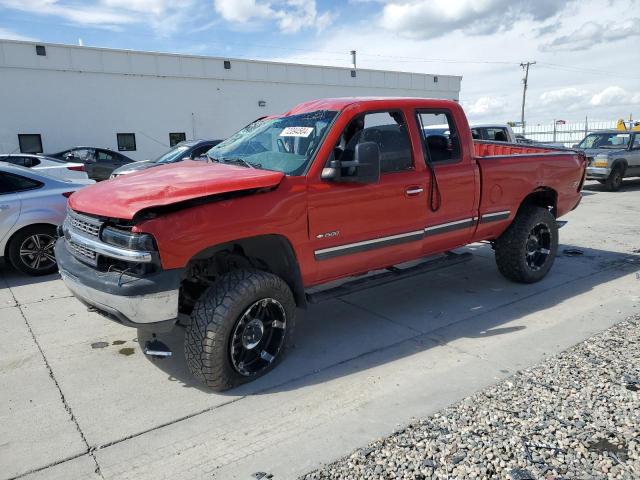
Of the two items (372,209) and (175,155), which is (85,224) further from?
(175,155)

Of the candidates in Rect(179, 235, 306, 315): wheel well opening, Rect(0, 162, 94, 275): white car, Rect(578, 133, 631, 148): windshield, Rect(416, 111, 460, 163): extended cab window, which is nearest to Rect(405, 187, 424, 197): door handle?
Rect(416, 111, 460, 163): extended cab window

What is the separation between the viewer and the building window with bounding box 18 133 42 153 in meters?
19.1

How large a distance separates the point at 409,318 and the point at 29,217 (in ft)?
16.2

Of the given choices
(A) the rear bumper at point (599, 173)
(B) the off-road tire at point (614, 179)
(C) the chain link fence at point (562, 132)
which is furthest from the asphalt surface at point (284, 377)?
(C) the chain link fence at point (562, 132)

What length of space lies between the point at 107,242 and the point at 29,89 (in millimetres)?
19237

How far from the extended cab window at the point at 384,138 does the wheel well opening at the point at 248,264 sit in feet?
3.11

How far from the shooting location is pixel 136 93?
21.5 metres

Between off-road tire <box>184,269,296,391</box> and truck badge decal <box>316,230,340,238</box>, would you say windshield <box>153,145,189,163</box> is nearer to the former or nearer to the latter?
truck badge decal <box>316,230,340,238</box>

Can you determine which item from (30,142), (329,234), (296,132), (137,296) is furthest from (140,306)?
(30,142)

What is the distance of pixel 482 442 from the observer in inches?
115

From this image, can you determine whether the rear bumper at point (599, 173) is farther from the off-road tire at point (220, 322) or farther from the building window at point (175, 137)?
the building window at point (175, 137)

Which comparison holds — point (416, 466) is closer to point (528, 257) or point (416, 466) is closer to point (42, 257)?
point (528, 257)

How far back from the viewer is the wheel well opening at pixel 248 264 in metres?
3.75

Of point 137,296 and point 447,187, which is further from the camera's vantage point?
point 447,187
